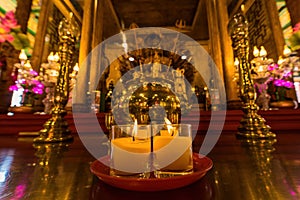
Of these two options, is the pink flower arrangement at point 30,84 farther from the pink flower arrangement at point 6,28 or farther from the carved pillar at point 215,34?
the carved pillar at point 215,34

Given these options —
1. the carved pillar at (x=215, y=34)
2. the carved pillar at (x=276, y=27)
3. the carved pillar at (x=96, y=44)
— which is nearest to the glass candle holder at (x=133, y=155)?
the carved pillar at (x=96, y=44)

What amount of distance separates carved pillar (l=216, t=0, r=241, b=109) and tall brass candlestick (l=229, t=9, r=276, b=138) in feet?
4.71

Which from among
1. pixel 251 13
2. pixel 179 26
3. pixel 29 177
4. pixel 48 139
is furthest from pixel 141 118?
pixel 179 26

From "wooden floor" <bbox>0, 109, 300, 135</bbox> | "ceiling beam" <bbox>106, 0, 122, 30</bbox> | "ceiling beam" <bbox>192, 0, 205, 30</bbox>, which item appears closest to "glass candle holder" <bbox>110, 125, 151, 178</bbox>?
"wooden floor" <bbox>0, 109, 300, 135</bbox>

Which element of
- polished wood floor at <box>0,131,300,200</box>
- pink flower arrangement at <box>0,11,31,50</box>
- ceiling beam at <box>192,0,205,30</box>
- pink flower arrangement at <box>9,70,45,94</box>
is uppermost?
ceiling beam at <box>192,0,205,30</box>

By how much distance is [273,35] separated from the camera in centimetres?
250

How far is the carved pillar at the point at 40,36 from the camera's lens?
8.62 ft

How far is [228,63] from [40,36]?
319 centimetres

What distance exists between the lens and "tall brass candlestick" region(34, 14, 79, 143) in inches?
26.0

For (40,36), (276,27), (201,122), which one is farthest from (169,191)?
(40,36)

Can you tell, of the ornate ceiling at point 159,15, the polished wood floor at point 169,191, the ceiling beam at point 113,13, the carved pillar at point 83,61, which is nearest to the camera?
the polished wood floor at point 169,191

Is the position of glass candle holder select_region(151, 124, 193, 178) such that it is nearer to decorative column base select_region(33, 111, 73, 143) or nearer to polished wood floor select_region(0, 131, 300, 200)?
polished wood floor select_region(0, 131, 300, 200)

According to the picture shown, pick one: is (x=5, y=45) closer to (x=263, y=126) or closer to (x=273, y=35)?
(x=263, y=126)

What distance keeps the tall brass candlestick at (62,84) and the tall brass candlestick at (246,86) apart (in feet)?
2.44
